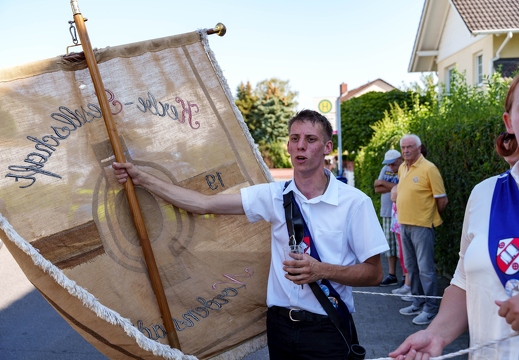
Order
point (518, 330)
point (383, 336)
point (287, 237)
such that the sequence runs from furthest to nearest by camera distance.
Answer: point (383, 336)
point (287, 237)
point (518, 330)

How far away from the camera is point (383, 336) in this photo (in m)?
5.89

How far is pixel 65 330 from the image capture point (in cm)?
650

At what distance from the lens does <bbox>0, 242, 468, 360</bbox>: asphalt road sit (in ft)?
18.5

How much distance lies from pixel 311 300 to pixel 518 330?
1251 mm

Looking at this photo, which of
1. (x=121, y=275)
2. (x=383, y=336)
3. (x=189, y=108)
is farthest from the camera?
(x=383, y=336)

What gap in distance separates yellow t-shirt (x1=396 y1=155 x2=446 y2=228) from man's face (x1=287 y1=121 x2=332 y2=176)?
3.75 metres

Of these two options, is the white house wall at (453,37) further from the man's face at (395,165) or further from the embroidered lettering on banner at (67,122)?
the embroidered lettering on banner at (67,122)

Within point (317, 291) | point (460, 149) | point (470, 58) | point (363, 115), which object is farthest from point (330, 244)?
point (363, 115)

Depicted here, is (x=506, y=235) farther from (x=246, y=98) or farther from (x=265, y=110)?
(x=246, y=98)

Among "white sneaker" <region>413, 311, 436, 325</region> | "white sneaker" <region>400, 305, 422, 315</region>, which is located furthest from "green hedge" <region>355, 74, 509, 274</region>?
"white sneaker" <region>413, 311, 436, 325</region>

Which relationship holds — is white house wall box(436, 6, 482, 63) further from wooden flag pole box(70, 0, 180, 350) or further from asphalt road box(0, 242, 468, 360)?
wooden flag pole box(70, 0, 180, 350)

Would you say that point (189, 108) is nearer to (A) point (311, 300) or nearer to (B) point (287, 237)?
(B) point (287, 237)

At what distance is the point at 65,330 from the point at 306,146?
16.1 ft

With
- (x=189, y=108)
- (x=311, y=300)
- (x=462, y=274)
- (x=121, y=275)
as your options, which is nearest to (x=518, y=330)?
(x=462, y=274)
